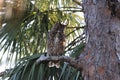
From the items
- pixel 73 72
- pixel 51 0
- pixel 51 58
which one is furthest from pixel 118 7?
pixel 51 0

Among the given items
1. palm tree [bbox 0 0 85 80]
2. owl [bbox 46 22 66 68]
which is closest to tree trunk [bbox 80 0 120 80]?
owl [bbox 46 22 66 68]

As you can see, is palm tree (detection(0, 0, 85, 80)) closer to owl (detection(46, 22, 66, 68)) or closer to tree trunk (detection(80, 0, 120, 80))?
owl (detection(46, 22, 66, 68))

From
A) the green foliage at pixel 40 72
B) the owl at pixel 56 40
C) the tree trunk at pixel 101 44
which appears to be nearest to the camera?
the tree trunk at pixel 101 44

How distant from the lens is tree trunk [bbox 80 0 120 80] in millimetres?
1288

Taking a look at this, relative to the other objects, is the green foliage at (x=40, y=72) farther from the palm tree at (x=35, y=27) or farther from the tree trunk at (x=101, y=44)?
the tree trunk at (x=101, y=44)

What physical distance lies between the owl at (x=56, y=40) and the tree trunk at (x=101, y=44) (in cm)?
26

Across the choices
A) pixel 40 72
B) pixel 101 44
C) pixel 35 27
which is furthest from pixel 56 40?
pixel 35 27

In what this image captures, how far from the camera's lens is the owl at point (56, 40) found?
5.42 feet

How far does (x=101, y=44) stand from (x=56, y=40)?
40cm

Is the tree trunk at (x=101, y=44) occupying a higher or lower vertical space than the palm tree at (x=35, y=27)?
higher

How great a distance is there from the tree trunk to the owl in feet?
0.87

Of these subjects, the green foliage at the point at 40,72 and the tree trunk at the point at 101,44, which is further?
the green foliage at the point at 40,72

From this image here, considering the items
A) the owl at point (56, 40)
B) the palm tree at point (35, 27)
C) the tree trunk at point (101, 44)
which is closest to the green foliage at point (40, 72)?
the owl at point (56, 40)

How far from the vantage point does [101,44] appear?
1.33 m
